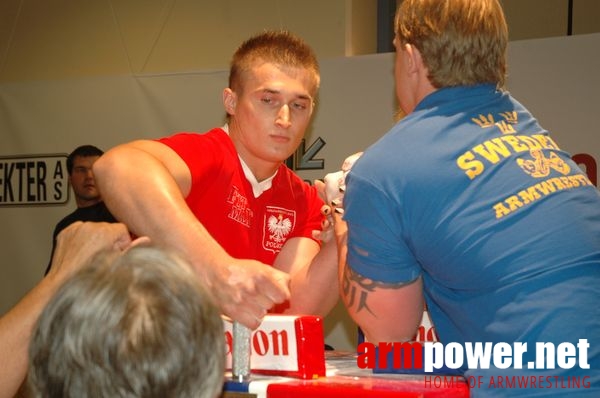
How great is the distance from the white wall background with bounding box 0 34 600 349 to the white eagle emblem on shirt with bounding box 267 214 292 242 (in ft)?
5.34

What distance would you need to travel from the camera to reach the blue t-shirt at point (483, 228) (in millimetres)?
1253

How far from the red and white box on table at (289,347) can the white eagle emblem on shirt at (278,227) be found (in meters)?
0.83

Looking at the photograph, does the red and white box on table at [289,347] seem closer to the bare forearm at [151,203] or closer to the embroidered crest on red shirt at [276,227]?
the bare forearm at [151,203]

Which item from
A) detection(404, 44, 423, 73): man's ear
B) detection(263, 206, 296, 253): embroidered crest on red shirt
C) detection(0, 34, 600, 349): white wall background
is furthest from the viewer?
detection(0, 34, 600, 349): white wall background

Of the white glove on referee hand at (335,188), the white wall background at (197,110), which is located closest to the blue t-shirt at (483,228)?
the white glove on referee hand at (335,188)

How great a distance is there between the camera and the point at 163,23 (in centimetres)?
476

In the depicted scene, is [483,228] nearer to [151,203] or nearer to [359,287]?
[359,287]

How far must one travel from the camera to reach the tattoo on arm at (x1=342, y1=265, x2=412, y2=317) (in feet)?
4.52

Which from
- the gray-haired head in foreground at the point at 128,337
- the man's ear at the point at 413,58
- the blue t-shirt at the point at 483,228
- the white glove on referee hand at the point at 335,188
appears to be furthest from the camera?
the white glove on referee hand at the point at 335,188

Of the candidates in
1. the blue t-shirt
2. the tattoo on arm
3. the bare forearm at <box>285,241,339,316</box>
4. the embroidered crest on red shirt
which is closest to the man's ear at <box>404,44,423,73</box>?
the blue t-shirt

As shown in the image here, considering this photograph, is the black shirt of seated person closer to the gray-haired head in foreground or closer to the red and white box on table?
the red and white box on table

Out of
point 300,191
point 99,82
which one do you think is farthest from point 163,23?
point 300,191

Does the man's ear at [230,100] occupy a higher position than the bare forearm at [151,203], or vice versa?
the man's ear at [230,100]

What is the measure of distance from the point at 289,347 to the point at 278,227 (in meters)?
0.91
